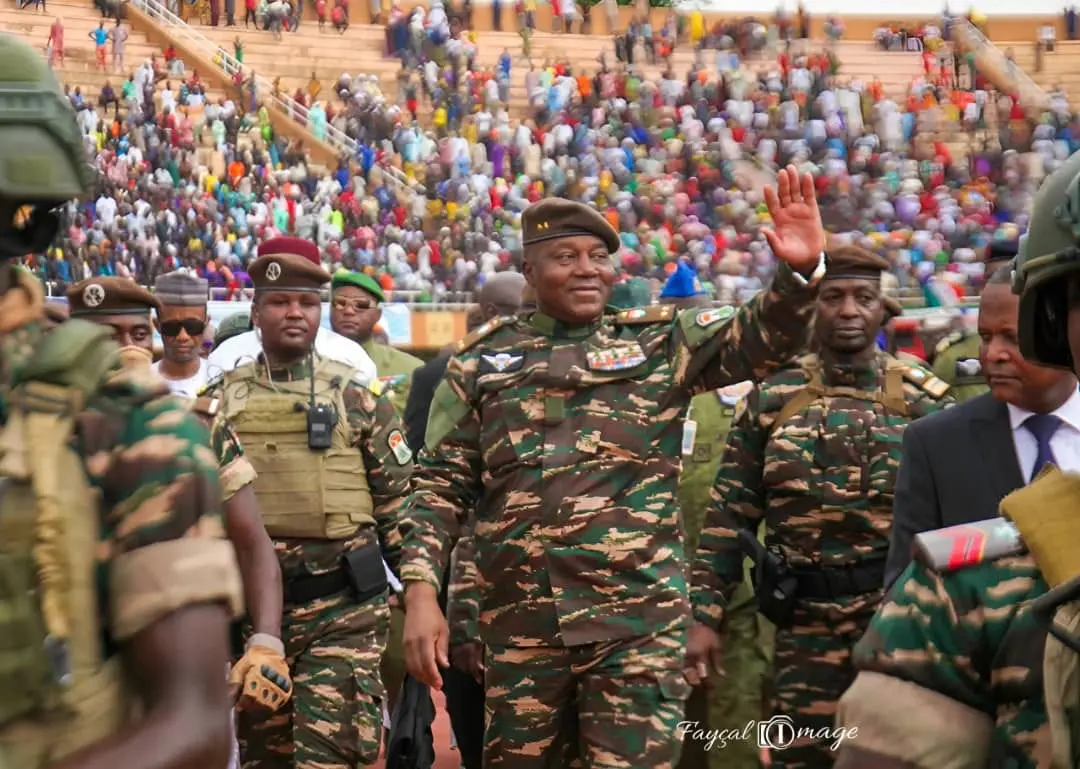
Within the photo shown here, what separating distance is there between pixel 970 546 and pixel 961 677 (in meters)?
0.16

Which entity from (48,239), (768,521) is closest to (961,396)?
(768,521)

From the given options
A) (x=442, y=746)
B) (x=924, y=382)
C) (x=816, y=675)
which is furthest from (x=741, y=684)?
(x=442, y=746)

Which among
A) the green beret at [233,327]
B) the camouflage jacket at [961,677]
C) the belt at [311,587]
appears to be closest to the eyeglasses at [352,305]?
the green beret at [233,327]

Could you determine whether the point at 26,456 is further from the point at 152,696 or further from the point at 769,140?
the point at 769,140

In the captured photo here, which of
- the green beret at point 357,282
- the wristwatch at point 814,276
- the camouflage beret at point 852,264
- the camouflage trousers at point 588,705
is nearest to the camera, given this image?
the wristwatch at point 814,276

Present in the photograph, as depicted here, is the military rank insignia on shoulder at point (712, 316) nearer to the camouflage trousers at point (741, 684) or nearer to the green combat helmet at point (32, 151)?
the camouflage trousers at point (741, 684)

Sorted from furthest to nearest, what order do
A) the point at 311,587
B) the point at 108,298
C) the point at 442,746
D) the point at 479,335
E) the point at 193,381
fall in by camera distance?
the point at 442,746
the point at 193,381
the point at 108,298
the point at 311,587
the point at 479,335

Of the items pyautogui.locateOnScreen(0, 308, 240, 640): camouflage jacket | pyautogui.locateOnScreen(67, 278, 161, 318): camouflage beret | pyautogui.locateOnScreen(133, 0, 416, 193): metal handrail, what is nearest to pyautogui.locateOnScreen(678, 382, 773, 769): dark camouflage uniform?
pyautogui.locateOnScreen(67, 278, 161, 318): camouflage beret

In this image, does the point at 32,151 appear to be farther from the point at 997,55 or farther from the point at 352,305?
the point at 997,55

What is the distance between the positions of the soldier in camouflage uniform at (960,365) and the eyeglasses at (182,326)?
344 centimetres

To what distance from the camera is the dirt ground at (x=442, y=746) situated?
9.62 metres

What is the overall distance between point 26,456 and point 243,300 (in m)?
22.5

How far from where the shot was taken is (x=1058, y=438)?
4.45m

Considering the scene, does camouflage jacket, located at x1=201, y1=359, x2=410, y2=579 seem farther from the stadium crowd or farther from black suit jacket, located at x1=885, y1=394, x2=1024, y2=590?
the stadium crowd
